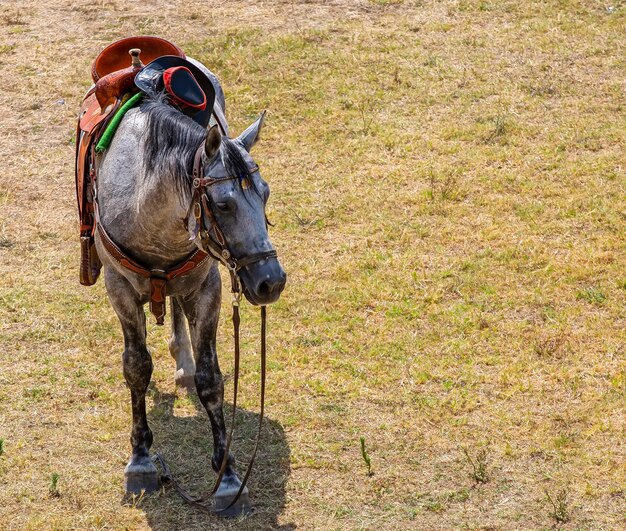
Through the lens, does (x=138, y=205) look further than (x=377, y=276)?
No

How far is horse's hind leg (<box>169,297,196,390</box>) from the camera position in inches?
311

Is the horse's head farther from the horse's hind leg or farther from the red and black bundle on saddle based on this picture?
the horse's hind leg

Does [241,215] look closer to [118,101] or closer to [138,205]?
[138,205]

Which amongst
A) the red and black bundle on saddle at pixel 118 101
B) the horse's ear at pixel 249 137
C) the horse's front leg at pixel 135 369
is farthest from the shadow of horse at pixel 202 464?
the horse's ear at pixel 249 137

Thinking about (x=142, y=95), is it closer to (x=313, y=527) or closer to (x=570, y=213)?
A: (x=313, y=527)

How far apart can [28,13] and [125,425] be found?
369 inches

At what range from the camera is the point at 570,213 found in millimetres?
10008

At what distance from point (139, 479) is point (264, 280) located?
2.00 meters

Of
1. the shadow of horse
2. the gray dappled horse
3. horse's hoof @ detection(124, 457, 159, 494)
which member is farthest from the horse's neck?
the shadow of horse

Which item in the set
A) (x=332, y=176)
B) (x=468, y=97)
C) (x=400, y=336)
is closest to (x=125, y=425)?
(x=400, y=336)

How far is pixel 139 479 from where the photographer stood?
656 cm

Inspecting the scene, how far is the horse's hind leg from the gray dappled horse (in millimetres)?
1172

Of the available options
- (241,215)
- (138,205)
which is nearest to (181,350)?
(138,205)

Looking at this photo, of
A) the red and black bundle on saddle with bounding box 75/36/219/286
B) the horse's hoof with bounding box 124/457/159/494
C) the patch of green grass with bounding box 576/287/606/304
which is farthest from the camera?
the patch of green grass with bounding box 576/287/606/304
